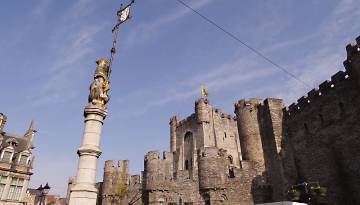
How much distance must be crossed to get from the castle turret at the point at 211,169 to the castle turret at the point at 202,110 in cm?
1299

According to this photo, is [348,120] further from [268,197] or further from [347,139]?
[268,197]

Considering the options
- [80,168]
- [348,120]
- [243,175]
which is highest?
[348,120]

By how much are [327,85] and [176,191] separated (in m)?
13.9

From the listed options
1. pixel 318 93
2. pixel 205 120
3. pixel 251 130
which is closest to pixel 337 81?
pixel 318 93

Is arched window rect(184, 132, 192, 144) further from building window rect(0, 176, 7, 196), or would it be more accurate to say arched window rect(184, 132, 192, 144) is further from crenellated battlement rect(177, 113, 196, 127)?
building window rect(0, 176, 7, 196)

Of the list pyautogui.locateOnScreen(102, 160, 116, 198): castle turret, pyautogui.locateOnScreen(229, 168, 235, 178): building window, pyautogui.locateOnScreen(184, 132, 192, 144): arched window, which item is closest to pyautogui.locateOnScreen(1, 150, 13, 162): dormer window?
pyautogui.locateOnScreen(102, 160, 116, 198): castle turret

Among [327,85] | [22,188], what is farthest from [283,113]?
[22,188]

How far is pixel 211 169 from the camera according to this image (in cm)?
2314

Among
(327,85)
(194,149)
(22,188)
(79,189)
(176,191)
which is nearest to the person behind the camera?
(79,189)

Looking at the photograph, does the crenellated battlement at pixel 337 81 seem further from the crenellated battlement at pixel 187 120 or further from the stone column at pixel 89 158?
the crenellated battlement at pixel 187 120

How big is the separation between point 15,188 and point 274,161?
79.0 ft

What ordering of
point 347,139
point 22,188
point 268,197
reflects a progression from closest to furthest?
point 347,139 < point 268,197 < point 22,188

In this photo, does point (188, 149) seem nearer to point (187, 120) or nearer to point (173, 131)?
point (187, 120)

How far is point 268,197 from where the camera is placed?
22953 millimetres
